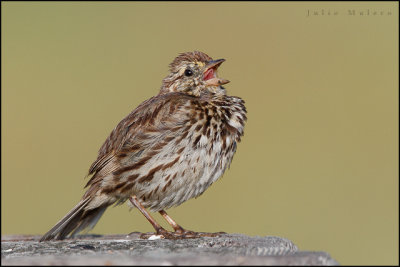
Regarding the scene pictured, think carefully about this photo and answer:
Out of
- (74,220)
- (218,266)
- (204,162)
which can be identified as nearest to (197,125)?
(204,162)

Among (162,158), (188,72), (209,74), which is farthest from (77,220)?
(209,74)

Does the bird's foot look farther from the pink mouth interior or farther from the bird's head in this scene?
the pink mouth interior

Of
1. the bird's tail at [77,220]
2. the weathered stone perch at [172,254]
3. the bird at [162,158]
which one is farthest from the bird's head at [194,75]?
the weathered stone perch at [172,254]

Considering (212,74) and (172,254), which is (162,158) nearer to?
(212,74)

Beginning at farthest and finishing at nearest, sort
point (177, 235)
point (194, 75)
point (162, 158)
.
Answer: point (194, 75) → point (162, 158) → point (177, 235)

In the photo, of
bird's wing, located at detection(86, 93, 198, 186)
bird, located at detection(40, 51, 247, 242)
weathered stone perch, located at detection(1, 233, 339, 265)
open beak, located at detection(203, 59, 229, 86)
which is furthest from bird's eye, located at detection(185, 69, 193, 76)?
weathered stone perch, located at detection(1, 233, 339, 265)

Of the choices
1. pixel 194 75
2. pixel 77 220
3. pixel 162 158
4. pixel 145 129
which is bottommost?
pixel 77 220

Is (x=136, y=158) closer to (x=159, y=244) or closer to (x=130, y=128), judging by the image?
(x=130, y=128)
